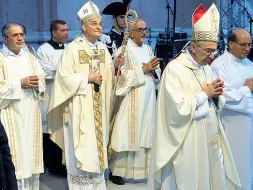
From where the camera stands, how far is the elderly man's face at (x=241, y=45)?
5.76 meters

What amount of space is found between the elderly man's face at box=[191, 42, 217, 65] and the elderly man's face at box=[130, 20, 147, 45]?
6.83 ft

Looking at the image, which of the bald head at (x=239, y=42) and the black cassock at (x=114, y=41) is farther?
the black cassock at (x=114, y=41)

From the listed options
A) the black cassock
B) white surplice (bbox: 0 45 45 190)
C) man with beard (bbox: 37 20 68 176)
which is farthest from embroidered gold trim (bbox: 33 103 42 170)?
the black cassock

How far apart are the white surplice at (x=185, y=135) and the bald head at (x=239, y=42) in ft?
3.26

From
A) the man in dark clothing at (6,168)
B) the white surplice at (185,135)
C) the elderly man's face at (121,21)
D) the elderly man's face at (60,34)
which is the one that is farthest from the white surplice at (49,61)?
the man in dark clothing at (6,168)

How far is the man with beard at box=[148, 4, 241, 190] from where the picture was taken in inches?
185

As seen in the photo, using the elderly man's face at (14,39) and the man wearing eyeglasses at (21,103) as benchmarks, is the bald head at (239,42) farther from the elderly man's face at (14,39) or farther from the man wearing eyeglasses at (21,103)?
the elderly man's face at (14,39)

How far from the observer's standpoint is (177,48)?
9742mm

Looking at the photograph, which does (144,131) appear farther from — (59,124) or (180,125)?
(180,125)

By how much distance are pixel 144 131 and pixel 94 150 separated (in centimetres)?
112

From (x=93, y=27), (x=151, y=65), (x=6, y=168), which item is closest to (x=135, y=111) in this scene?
(x=151, y=65)

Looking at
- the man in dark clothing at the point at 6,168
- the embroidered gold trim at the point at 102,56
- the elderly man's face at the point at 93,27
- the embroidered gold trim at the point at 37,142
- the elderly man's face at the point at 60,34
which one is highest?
the elderly man's face at the point at 93,27

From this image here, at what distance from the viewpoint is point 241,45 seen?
5.80m

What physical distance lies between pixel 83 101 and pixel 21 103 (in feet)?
2.21
